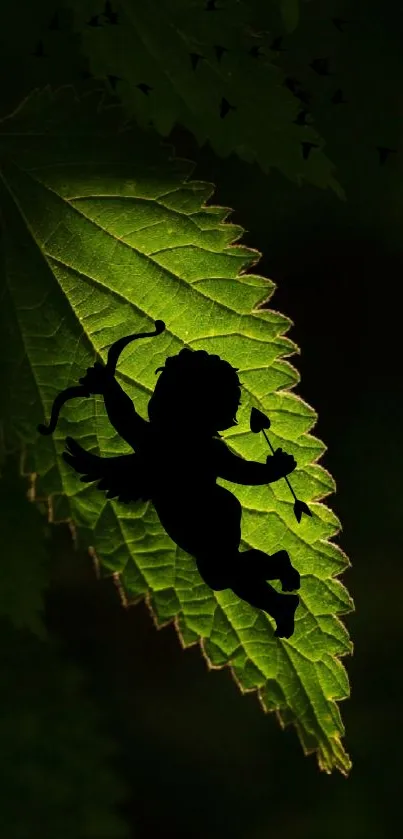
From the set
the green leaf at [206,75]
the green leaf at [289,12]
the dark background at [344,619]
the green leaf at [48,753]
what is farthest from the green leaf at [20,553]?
the dark background at [344,619]

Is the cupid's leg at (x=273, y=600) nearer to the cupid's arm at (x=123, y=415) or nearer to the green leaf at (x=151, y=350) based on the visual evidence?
the green leaf at (x=151, y=350)

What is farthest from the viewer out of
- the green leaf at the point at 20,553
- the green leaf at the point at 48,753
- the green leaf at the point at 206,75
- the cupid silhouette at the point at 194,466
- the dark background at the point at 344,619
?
the dark background at the point at 344,619

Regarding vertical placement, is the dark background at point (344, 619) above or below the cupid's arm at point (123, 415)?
below

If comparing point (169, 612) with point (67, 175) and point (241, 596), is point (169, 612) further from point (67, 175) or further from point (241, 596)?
point (67, 175)

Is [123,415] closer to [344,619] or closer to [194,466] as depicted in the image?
[194,466]

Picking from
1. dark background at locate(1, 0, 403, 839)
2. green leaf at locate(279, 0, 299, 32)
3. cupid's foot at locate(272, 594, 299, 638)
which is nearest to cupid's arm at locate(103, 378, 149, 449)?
cupid's foot at locate(272, 594, 299, 638)

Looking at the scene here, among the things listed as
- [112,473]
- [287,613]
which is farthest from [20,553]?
[287,613]

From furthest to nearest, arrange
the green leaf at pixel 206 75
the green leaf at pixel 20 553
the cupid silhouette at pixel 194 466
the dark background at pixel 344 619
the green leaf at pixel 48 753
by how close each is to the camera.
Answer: the dark background at pixel 344 619, the green leaf at pixel 48 753, the green leaf at pixel 20 553, the green leaf at pixel 206 75, the cupid silhouette at pixel 194 466

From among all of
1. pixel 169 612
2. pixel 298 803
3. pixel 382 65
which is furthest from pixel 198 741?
pixel 169 612
